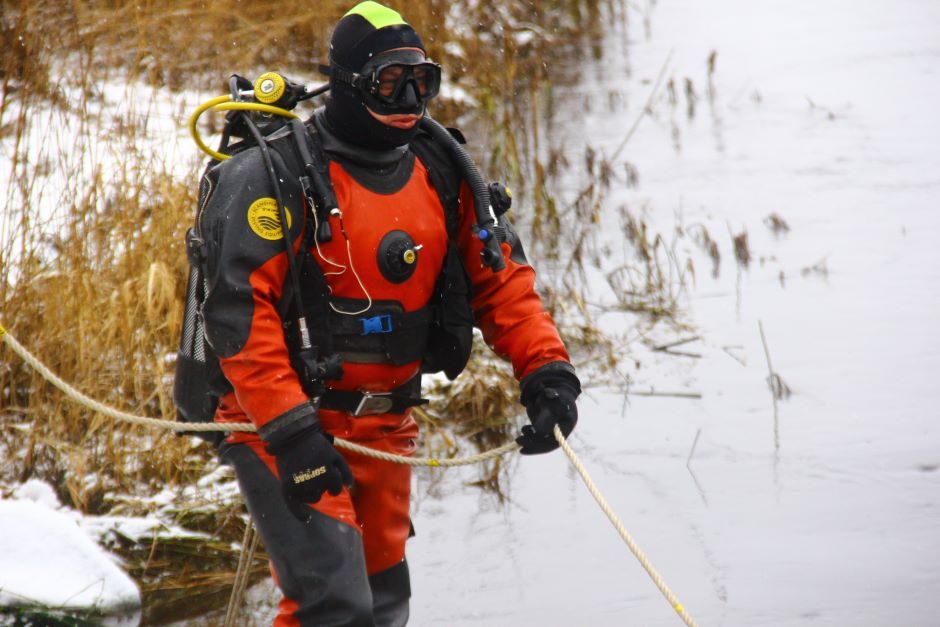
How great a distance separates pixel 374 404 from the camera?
117 inches

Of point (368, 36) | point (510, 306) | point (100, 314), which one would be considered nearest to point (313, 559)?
point (510, 306)

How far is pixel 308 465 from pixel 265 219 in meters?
0.57

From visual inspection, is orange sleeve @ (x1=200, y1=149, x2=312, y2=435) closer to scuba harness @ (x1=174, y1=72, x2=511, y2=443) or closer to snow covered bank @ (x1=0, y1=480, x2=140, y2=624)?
scuba harness @ (x1=174, y1=72, x2=511, y2=443)

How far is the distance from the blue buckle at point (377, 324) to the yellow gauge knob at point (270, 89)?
61 cm

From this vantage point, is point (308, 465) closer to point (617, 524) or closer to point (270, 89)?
point (617, 524)

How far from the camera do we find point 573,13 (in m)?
12.0

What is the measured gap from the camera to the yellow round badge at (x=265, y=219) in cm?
270

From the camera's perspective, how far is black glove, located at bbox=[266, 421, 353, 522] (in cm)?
262

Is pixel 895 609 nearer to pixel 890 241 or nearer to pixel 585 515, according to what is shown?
pixel 585 515

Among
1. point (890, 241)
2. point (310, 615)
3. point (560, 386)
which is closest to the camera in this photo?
point (310, 615)

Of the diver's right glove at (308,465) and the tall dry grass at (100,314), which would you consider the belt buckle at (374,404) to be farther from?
the tall dry grass at (100,314)

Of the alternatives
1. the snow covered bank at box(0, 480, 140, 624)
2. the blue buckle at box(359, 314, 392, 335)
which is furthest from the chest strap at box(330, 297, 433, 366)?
the snow covered bank at box(0, 480, 140, 624)

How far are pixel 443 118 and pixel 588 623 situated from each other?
559 cm

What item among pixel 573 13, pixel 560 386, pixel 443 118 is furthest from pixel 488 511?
pixel 573 13
